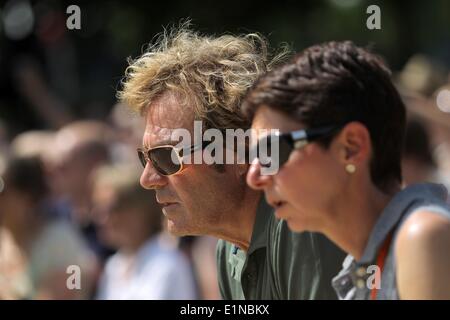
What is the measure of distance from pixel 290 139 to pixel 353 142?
6.4 inches

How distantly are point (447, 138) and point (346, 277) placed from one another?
358 cm

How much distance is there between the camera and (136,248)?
584 centimetres

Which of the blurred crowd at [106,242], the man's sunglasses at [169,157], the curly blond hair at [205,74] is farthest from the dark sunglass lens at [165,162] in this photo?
the blurred crowd at [106,242]

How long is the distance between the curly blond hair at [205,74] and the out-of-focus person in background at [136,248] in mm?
2223

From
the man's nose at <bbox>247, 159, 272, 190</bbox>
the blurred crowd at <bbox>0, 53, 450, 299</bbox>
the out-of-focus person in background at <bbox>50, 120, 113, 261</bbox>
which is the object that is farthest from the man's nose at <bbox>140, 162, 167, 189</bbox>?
the out-of-focus person in background at <bbox>50, 120, 113, 261</bbox>

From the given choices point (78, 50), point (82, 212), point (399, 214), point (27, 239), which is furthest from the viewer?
point (78, 50)

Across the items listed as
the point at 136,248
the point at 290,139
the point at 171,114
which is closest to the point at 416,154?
the point at 171,114

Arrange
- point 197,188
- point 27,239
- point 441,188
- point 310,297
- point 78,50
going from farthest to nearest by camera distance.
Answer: point 78,50, point 27,239, point 197,188, point 310,297, point 441,188

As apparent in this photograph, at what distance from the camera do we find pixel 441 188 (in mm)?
2451

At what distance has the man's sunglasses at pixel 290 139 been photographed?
230cm

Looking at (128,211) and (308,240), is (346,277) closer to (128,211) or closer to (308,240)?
(308,240)

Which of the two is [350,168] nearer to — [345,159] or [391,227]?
[345,159]

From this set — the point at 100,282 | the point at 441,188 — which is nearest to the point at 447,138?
the point at 100,282

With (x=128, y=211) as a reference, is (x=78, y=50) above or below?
above
